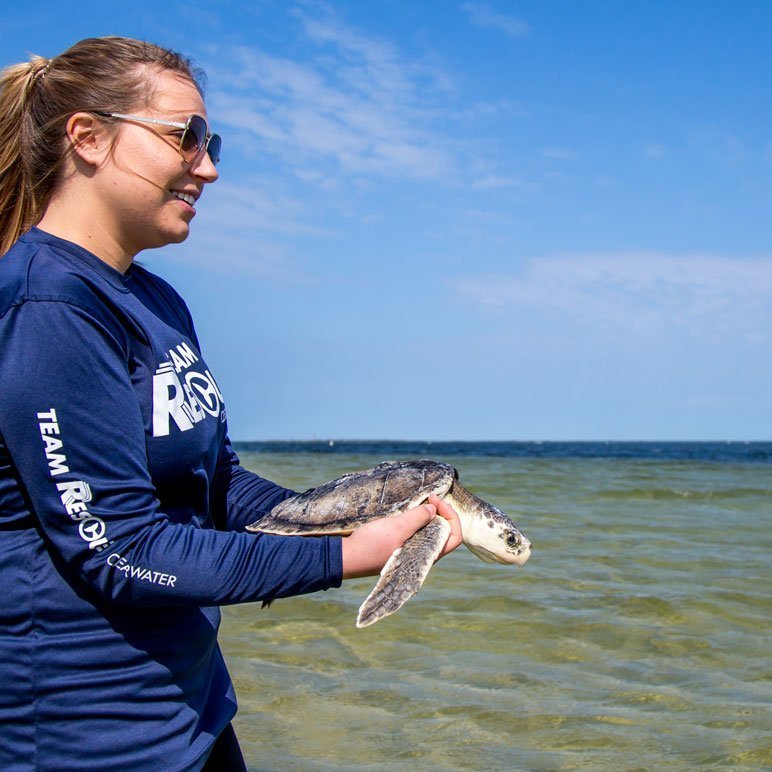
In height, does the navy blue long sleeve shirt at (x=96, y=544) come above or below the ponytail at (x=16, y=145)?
below

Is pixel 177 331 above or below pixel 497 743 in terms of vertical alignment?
above

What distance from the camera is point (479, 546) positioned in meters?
3.28

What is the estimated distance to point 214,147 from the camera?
7.30 ft

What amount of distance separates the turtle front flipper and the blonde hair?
1219 millimetres

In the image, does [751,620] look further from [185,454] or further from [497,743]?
[185,454]

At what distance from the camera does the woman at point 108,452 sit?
5.48 ft

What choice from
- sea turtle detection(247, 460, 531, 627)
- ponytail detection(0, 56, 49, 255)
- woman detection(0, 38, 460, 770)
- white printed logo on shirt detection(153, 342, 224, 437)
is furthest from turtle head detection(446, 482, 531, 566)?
ponytail detection(0, 56, 49, 255)

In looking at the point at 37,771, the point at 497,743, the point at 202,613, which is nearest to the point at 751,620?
the point at 497,743

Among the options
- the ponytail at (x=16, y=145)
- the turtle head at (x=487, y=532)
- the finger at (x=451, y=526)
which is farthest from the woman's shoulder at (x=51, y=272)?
the turtle head at (x=487, y=532)

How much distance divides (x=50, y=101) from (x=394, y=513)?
1653 mm

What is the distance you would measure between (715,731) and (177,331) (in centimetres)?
343

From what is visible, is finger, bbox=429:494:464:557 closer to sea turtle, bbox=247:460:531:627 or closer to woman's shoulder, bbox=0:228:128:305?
sea turtle, bbox=247:460:531:627

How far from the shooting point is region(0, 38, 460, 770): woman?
167 cm

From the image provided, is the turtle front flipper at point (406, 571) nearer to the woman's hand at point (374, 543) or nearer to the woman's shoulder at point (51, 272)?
the woman's hand at point (374, 543)
